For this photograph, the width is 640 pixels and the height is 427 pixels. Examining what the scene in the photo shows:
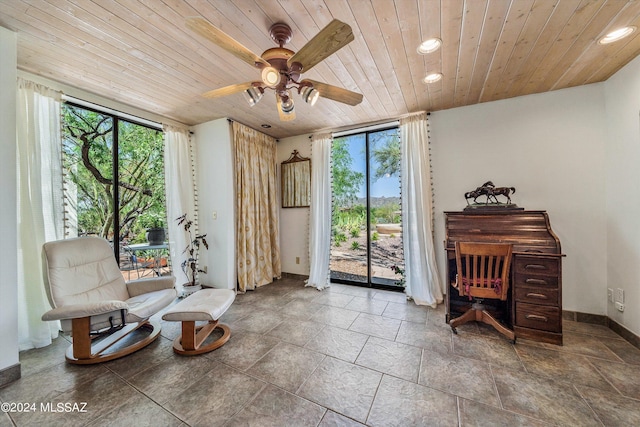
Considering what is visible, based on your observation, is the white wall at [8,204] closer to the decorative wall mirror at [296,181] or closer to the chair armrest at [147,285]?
the chair armrest at [147,285]

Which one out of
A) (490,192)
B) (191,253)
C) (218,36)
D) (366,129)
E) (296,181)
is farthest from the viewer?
(296,181)

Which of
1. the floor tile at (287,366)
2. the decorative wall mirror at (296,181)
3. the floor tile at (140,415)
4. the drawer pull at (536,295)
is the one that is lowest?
the floor tile at (287,366)

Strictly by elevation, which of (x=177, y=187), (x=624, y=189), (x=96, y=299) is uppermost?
(x=177, y=187)

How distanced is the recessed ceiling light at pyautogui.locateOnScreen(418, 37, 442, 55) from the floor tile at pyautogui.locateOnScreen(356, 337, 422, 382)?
8.39 ft

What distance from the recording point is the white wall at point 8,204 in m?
1.72

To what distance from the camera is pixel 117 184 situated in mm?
3004

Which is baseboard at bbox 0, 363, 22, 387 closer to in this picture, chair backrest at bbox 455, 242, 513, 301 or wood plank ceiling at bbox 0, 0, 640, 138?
wood plank ceiling at bbox 0, 0, 640, 138

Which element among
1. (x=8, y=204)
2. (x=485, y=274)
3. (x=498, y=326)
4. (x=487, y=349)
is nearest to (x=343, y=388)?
(x=487, y=349)

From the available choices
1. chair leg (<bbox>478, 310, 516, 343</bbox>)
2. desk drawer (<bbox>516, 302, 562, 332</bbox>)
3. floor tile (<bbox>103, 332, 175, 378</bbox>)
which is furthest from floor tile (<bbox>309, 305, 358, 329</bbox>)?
desk drawer (<bbox>516, 302, 562, 332</bbox>)

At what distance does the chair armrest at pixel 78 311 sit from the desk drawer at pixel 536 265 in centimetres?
358

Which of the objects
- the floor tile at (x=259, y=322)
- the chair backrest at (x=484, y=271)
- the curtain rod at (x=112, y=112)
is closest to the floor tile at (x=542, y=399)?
the chair backrest at (x=484, y=271)

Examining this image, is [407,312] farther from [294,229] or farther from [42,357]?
[42,357]

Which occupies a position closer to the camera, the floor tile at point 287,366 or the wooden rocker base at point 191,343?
the floor tile at point 287,366

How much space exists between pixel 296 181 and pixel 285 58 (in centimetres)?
266
